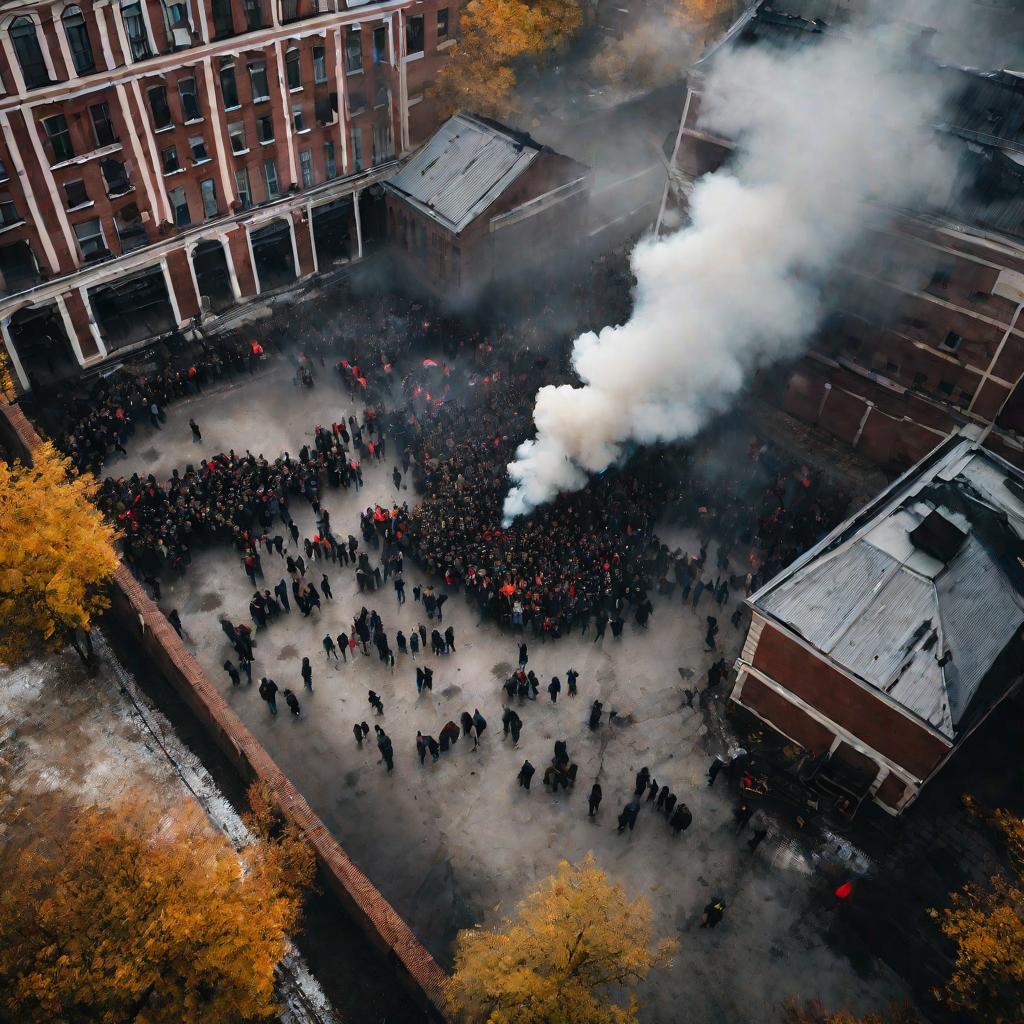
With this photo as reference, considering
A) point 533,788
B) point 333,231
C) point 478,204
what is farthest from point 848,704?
point 333,231

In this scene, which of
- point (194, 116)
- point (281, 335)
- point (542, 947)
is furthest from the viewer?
point (281, 335)

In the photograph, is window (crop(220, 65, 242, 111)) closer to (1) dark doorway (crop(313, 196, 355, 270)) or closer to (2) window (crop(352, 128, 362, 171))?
(2) window (crop(352, 128, 362, 171))

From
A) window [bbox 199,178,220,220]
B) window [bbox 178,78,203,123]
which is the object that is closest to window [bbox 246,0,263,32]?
window [bbox 178,78,203,123]

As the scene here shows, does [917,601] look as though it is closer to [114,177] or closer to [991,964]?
[991,964]

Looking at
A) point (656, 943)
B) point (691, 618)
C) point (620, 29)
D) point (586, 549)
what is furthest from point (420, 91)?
point (656, 943)

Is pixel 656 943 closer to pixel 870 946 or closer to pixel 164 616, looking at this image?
pixel 870 946
